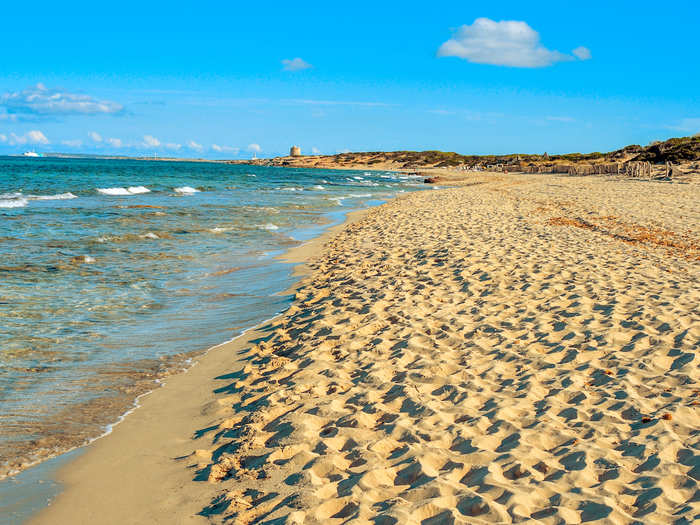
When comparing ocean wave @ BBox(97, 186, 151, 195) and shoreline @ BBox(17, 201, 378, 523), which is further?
ocean wave @ BBox(97, 186, 151, 195)

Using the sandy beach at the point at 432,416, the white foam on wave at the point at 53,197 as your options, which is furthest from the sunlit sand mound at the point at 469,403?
the white foam on wave at the point at 53,197

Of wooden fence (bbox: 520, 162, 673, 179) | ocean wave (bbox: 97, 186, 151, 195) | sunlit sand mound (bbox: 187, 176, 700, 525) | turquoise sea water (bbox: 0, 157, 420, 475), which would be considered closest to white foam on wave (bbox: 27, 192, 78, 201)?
ocean wave (bbox: 97, 186, 151, 195)

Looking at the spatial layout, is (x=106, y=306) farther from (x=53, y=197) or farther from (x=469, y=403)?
(x=53, y=197)

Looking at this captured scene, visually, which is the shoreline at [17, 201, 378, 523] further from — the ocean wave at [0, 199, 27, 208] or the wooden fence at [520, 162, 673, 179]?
the wooden fence at [520, 162, 673, 179]

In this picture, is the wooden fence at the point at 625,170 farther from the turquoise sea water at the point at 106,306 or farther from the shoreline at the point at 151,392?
the shoreline at the point at 151,392

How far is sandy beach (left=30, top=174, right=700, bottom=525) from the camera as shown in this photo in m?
3.29

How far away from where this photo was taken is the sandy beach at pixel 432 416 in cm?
329

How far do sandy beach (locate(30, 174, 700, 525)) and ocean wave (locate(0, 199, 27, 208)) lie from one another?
21.5m

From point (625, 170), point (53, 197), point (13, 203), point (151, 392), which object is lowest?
point (151, 392)

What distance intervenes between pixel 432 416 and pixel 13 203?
27.2 metres

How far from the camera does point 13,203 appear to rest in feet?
83.1

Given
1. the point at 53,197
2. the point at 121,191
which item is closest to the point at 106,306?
the point at 53,197

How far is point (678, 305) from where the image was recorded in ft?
23.0

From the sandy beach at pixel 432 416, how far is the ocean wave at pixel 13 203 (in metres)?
21.5
